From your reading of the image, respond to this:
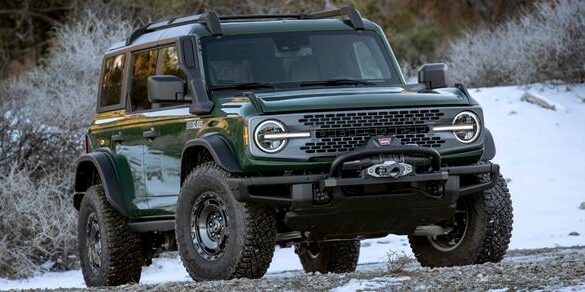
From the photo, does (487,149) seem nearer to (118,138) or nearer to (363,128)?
(363,128)

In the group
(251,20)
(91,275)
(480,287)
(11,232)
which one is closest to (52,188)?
(11,232)

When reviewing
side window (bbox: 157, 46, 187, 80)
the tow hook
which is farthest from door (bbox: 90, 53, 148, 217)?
the tow hook

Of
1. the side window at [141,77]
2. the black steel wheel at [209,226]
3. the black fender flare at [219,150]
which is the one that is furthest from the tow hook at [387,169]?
the side window at [141,77]

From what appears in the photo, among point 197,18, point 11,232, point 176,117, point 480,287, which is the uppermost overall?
point 197,18

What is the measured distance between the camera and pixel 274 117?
886 cm

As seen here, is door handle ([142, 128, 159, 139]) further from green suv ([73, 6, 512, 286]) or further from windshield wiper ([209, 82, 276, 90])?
windshield wiper ([209, 82, 276, 90])

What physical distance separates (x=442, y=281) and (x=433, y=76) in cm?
262

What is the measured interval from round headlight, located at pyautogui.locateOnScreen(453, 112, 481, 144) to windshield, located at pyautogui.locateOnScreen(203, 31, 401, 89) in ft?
3.45

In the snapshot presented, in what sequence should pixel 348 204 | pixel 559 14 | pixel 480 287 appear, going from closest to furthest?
1. pixel 480 287
2. pixel 348 204
3. pixel 559 14

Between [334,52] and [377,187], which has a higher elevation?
[334,52]

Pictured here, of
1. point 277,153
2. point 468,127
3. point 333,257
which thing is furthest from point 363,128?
point 333,257

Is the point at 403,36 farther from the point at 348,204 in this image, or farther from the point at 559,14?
the point at 348,204

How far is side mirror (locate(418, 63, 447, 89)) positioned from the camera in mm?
10320

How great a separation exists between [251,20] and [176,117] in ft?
3.67
